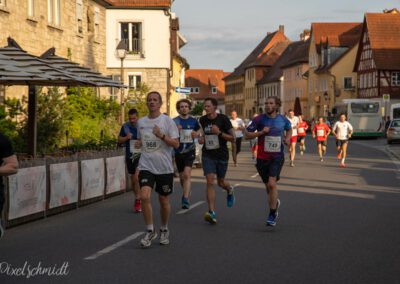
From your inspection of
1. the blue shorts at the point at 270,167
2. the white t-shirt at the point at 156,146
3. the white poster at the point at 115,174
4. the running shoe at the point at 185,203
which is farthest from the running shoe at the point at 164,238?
the white poster at the point at 115,174

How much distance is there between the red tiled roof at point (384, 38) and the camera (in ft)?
269

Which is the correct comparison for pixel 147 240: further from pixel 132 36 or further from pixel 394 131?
pixel 394 131

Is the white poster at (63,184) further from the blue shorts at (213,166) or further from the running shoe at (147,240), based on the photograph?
the running shoe at (147,240)

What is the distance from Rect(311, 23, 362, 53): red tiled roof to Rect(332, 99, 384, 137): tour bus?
33.5 m

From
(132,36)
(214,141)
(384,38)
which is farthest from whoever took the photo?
(384,38)

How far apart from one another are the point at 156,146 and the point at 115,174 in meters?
7.73

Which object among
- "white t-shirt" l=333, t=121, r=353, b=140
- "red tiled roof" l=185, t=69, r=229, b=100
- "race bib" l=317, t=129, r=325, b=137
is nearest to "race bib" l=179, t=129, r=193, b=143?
"white t-shirt" l=333, t=121, r=353, b=140

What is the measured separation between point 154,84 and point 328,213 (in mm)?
36759


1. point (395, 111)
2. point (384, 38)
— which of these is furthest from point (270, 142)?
point (384, 38)

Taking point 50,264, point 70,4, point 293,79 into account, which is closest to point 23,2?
point 70,4

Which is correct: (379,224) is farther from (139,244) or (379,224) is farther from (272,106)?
(139,244)

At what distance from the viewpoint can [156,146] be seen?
1066 centimetres

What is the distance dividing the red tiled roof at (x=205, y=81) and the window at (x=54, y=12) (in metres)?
150

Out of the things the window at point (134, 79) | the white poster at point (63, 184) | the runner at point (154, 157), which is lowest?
the white poster at point (63, 184)
